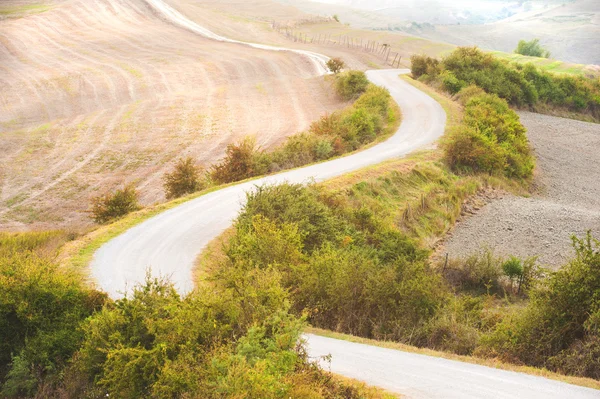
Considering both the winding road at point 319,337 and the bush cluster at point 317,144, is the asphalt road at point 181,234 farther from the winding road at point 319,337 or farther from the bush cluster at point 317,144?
the bush cluster at point 317,144

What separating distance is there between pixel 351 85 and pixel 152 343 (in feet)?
134

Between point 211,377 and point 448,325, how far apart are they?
643 cm

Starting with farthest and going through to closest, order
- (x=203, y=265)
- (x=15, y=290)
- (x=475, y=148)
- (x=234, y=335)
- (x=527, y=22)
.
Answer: (x=527, y=22)
(x=475, y=148)
(x=203, y=265)
(x=15, y=290)
(x=234, y=335)

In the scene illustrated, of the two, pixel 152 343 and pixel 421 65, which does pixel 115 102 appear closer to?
pixel 421 65

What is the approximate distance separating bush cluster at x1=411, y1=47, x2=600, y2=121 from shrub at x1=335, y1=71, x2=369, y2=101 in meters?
7.59

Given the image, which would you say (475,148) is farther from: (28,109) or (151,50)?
(151,50)

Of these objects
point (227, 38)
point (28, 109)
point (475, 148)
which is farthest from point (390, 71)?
point (28, 109)

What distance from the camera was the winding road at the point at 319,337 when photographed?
973 cm

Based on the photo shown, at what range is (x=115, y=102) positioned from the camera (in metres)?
46.3

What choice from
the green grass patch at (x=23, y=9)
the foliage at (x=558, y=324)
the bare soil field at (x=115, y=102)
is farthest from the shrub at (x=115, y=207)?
the green grass patch at (x=23, y=9)

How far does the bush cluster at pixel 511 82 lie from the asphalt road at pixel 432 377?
133 ft

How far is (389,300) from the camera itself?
44.0 ft

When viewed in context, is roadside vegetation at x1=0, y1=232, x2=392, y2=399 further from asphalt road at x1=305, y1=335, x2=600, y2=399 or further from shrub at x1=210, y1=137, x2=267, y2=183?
shrub at x1=210, y1=137, x2=267, y2=183

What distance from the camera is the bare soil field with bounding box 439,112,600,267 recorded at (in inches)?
871
